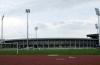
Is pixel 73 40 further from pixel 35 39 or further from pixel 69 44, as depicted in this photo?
pixel 35 39

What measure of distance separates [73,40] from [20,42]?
28685 mm

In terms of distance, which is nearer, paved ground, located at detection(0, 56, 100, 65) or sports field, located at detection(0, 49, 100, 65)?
paved ground, located at detection(0, 56, 100, 65)

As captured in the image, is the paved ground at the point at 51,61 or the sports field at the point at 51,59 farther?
the sports field at the point at 51,59

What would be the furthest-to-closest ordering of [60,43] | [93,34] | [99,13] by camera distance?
[93,34] → [60,43] → [99,13]

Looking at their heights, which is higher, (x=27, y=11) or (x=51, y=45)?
(x=27, y=11)

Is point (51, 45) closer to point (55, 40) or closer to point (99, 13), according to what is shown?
point (55, 40)

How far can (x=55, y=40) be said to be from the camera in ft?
480

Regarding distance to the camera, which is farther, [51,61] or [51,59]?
[51,59]

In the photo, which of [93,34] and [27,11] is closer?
[27,11]

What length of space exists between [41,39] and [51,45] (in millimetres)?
6470

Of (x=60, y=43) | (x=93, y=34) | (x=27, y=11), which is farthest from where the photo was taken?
(x=93, y=34)

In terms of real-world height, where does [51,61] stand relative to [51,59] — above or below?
above

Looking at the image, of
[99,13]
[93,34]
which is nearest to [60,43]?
[93,34]

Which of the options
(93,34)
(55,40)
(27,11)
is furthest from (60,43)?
(27,11)
